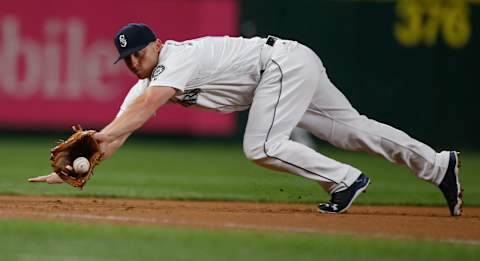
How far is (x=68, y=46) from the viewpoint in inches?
615

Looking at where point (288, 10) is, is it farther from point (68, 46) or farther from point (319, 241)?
point (319, 241)

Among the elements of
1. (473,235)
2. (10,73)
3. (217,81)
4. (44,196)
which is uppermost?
(217,81)

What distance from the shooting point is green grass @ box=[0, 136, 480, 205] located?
30.7 ft

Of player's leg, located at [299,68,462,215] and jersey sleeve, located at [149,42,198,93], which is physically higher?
jersey sleeve, located at [149,42,198,93]

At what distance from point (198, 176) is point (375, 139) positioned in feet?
14.3

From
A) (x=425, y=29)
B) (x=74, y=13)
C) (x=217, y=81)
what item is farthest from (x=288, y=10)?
(x=217, y=81)

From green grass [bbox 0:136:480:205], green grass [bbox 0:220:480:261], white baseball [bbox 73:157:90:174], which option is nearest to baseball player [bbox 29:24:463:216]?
white baseball [bbox 73:157:90:174]

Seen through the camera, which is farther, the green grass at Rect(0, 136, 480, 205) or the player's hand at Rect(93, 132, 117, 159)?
the green grass at Rect(0, 136, 480, 205)

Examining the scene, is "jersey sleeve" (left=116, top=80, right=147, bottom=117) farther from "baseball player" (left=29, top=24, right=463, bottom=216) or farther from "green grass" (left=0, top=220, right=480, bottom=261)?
"green grass" (left=0, top=220, right=480, bottom=261)

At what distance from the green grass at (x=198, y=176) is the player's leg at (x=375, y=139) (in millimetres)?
1519

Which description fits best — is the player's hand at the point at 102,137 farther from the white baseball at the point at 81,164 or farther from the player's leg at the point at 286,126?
the player's leg at the point at 286,126

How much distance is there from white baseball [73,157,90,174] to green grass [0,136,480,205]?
1816 mm

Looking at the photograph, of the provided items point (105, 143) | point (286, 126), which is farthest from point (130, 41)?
point (286, 126)

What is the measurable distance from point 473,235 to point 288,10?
980 centimetres
